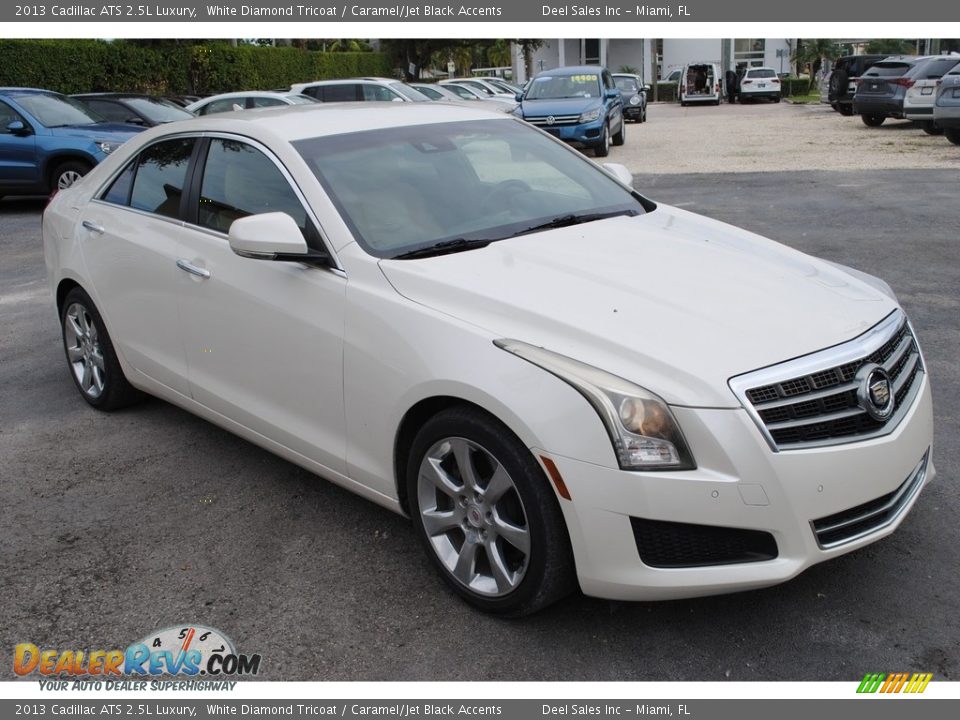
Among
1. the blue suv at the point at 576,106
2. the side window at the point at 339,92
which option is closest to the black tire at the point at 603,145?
the blue suv at the point at 576,106

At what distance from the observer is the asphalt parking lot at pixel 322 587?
10.2 feet

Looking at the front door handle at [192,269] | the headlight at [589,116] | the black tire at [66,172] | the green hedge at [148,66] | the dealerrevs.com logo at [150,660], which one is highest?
the green hedge at [148,66]

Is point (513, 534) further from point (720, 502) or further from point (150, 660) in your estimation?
point (150, 660)

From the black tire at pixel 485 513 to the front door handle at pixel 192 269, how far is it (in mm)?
1469

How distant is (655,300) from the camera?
3307mm

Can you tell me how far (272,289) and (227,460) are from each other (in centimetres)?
126

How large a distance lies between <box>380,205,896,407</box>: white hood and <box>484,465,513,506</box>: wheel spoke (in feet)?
1.41

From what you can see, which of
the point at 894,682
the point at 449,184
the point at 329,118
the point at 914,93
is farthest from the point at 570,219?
the point at 914,93

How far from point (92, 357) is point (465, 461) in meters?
3.10

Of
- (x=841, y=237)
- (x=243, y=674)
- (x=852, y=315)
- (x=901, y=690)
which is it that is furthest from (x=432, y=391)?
(x=841, y=237)

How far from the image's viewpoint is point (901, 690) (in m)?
2.90

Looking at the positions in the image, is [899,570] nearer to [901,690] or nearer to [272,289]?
[901,690]

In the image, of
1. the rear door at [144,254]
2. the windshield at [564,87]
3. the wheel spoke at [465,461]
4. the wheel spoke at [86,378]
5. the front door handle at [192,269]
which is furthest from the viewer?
the windshield at [564,87]

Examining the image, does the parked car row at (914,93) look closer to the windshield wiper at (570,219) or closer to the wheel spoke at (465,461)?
the windshield wiper at (570,219)
